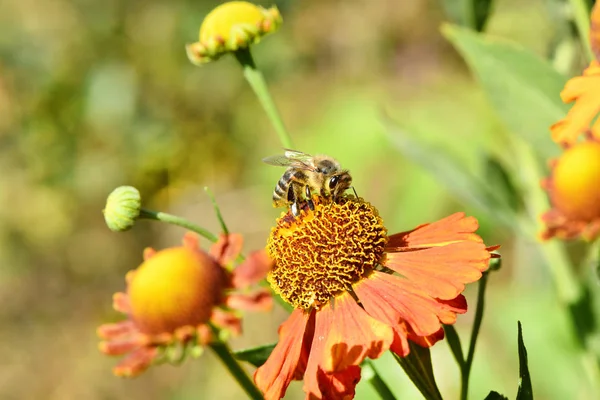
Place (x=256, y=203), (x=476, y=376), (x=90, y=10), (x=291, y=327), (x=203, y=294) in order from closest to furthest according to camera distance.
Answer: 1. (x=203, y=294)
2. (x=291, y=327)
3. (x=476, y=376)
4. (x=90, y=10)
5. (x=256, y=203)

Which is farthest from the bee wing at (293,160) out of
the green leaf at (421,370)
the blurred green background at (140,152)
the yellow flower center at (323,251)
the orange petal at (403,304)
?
the blurred green background at (140,152)

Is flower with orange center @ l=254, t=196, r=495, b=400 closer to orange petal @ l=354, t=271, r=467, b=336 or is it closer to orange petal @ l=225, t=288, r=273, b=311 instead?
orange petal @ l=354, t=271, r=467, b=336

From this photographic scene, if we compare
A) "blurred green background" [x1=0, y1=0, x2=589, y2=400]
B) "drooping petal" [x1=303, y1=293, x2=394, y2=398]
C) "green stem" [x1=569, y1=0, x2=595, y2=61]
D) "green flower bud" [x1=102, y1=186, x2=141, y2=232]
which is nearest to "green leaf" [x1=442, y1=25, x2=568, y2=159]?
"green stem" [x1=569, y1=0, x2=595, y2=61]

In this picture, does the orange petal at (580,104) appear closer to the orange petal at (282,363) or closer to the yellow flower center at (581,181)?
the yellow flower center at (581,181)

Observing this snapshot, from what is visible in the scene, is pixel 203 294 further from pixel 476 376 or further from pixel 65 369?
pixel 65 369

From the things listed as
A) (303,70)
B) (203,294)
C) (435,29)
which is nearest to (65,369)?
(303,70)

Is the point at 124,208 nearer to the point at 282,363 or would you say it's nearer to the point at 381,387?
the point at 282,363

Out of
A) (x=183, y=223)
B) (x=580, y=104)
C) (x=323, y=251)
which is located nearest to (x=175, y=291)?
(x=183, y=223)
